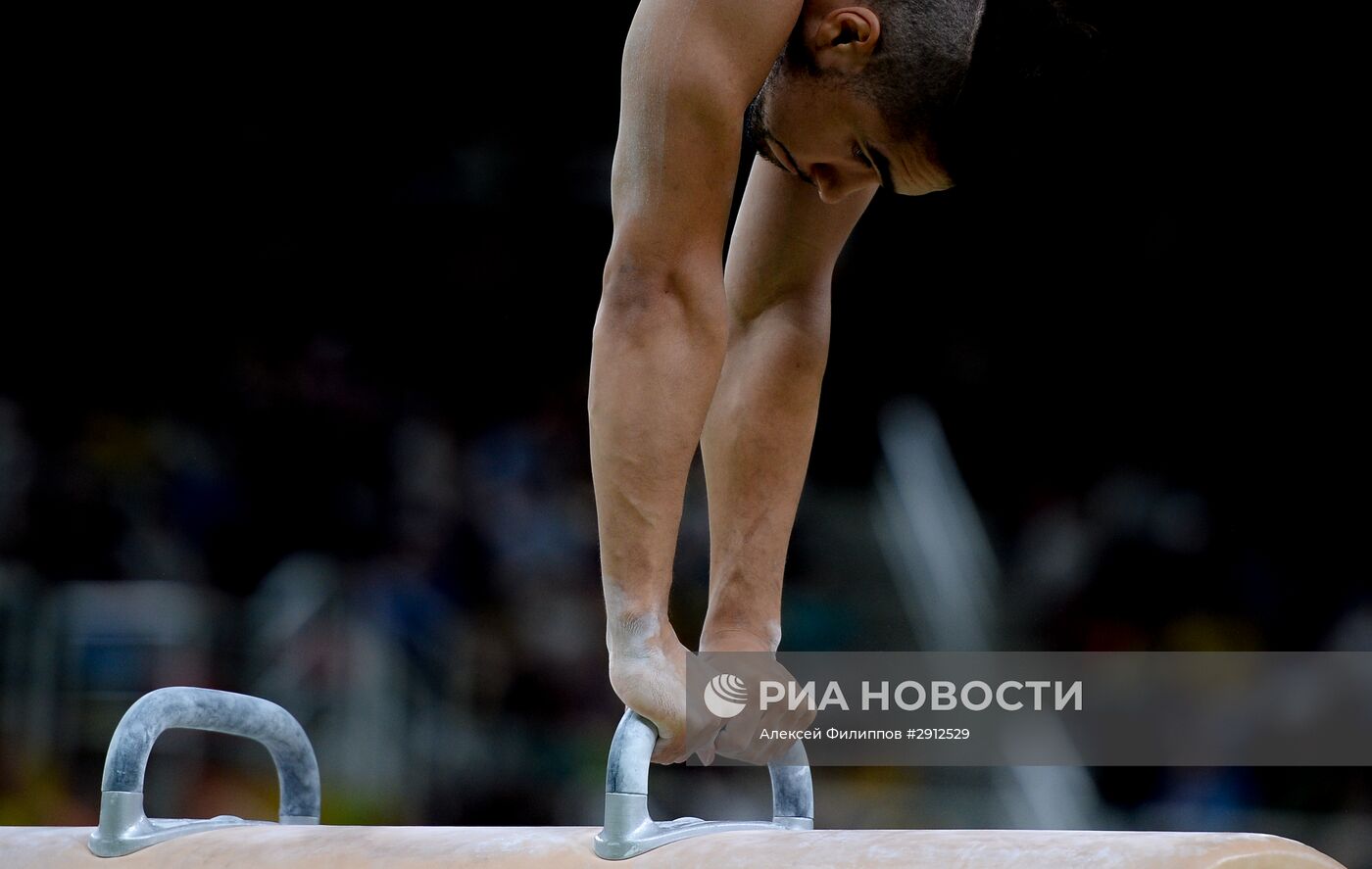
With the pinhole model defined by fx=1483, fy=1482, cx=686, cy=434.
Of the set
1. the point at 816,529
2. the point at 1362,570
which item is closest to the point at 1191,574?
the point at 1362,570

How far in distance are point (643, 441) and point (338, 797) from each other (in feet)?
10.1

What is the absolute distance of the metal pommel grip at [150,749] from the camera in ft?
5.48

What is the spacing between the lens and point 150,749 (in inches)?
71.7

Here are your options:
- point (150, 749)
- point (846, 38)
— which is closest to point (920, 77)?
point (846, 38)

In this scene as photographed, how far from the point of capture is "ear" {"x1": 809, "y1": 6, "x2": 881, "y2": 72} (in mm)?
1633

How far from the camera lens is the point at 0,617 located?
173 inches

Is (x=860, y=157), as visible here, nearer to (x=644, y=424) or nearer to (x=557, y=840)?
(x=644, y=424)

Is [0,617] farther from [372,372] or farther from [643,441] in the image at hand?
[643,441]

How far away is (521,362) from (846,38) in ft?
12.8

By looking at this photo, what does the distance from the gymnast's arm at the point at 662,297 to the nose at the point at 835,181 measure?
0.58 feet

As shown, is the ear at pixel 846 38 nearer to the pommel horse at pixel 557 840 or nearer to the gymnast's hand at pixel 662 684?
the gymnast's hand at pixel 662 684

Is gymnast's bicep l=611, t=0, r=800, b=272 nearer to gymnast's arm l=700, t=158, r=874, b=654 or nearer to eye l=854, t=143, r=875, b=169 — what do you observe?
eye l=854, t=143, r=875, b=169

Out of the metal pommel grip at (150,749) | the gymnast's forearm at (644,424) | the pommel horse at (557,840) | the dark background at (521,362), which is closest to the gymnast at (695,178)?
the gymnast's forearm at (644,424)

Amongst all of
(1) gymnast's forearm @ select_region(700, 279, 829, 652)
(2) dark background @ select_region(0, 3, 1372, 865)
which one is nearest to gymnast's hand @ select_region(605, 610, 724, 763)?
(1) gymnast's forearm @ select_region(700, 279, 829, 652)
